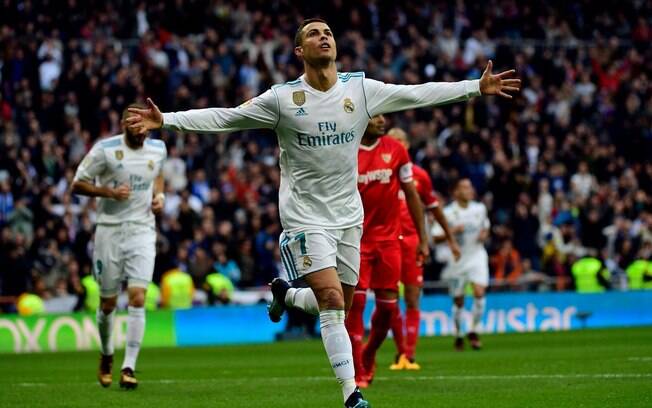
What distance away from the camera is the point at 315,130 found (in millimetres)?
9539

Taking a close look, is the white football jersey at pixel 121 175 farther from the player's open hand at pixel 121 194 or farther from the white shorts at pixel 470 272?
the white shorts at pixel 470 272

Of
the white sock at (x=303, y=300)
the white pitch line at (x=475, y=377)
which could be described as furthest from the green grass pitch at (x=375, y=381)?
the white sock at (x=303, y=300)

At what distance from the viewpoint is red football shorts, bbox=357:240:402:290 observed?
42.7ft

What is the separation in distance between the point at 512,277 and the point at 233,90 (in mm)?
7283

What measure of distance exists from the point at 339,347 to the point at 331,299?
36 cm

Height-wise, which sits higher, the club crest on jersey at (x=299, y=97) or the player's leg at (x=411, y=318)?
the club crest on jersey at (x=299, y=97)

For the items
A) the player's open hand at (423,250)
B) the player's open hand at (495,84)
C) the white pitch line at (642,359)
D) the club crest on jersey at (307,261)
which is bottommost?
the white pitch line at (642,359)

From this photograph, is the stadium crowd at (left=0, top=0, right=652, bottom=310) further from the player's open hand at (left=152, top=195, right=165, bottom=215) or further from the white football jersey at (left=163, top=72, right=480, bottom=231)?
the white football jersey at (left=163, top=72, right=480, bottom=231)

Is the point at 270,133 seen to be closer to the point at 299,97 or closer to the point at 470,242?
the point at 470,242

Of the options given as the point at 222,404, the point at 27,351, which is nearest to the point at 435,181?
the point at 27,351

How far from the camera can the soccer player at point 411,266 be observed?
15.4m

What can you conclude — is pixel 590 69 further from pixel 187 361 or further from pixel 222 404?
pixel 222 404

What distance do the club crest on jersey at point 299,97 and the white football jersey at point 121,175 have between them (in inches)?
177

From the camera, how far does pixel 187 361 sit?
1822 centimetres
